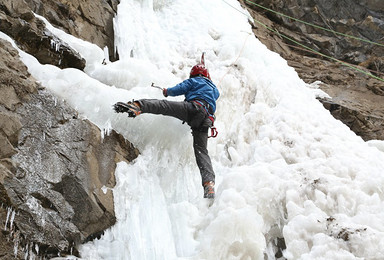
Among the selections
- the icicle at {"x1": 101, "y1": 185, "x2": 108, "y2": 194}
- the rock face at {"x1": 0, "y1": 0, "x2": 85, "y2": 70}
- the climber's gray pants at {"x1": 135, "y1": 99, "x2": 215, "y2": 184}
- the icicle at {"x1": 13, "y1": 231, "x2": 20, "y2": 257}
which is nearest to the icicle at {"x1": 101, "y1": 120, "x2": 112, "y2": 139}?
the climber's gray pants at {"x1": 135, "y1": 99, "x2": 215, "y2": 184}

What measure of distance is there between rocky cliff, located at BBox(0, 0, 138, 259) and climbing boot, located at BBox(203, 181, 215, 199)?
0.89m

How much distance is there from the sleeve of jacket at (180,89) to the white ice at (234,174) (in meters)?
0.26

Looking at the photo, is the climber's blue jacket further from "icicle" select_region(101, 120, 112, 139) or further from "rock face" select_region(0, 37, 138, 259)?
"rock face" select_region(0, 37, 138, 259)

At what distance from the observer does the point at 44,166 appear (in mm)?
3314

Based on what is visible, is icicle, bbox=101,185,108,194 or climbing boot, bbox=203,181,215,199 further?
climbing boot, bbox=203,181,215,199

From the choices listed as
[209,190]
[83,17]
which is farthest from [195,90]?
[83,17]

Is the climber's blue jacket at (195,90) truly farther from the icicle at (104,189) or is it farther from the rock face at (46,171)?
the icicle at (104,189)

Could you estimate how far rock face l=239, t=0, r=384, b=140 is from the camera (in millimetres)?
10070

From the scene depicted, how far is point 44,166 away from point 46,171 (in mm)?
51

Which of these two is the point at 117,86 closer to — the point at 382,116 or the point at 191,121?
the point at 191,121

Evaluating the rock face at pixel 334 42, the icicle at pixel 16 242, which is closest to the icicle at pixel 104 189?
the icicle at pixel 16 242

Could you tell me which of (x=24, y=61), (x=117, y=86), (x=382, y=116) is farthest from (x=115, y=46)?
(x=382, y=116)

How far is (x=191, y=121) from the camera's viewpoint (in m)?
4.40

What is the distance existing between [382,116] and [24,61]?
25.6ft
